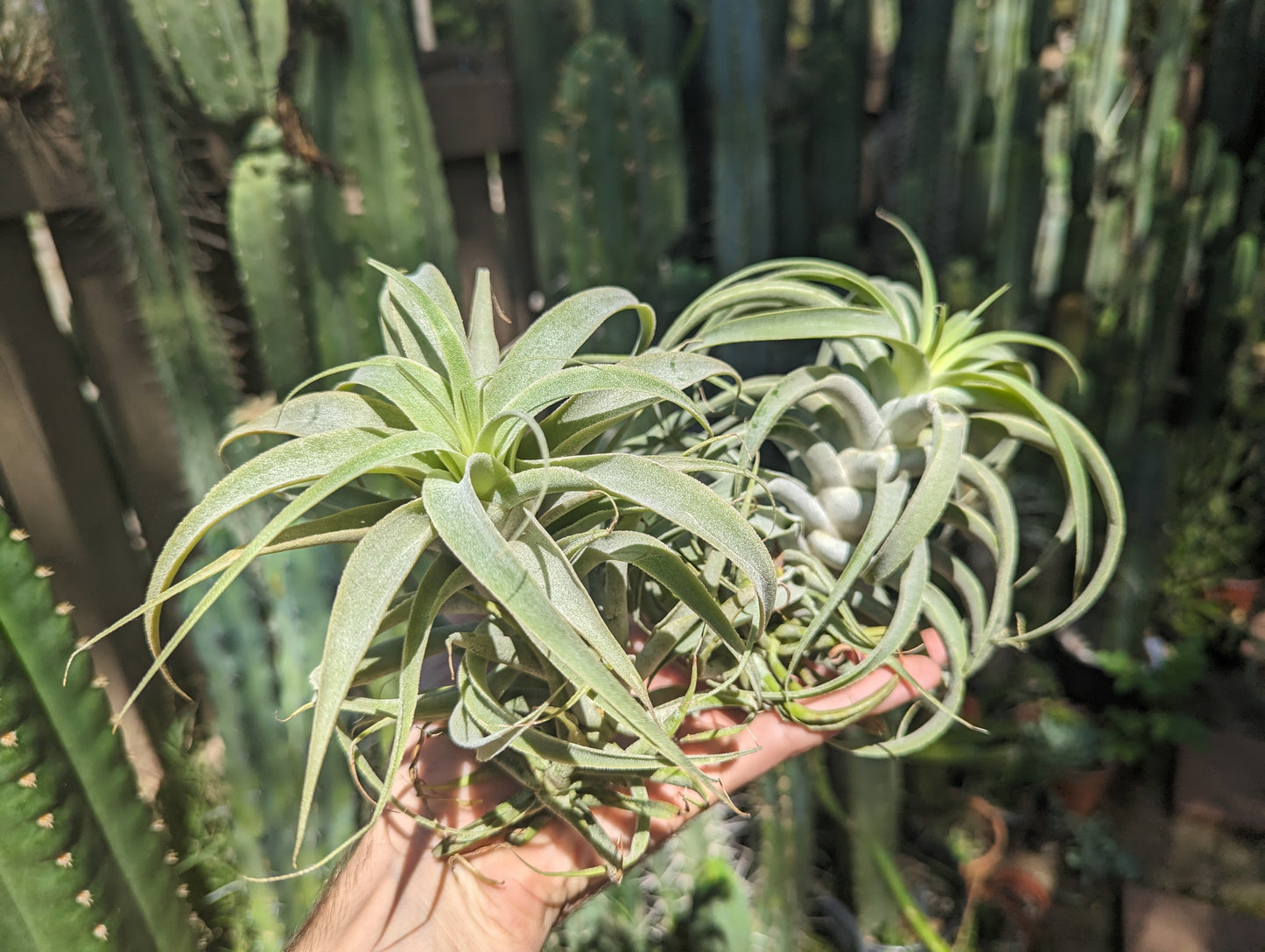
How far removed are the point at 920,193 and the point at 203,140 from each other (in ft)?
4.34

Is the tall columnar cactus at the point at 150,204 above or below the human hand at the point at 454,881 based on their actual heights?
above

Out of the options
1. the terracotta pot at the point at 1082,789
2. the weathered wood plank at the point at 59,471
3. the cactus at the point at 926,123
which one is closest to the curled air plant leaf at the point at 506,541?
the weathered wood plank at the point at 59,471

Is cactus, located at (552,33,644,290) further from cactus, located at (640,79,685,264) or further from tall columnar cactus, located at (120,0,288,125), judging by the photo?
tall columnar cactus, located at (120,0,288,125)

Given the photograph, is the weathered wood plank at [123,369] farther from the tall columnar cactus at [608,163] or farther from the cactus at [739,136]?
the cactus at [739,136]

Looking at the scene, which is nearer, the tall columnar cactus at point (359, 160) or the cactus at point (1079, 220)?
the tall columnar cactus at point (359, 160)

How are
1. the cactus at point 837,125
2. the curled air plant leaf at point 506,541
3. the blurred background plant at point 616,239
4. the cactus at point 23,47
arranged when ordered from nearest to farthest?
the curled air plant leaf at point 506,541 < the cactus at point 23,47 < the blurred background plant at point 616,239 < the cactus at point 837,125

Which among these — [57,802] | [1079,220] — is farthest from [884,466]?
[1079,220]

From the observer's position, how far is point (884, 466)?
64 centimetres

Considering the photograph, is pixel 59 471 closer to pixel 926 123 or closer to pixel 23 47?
pixel 23 47

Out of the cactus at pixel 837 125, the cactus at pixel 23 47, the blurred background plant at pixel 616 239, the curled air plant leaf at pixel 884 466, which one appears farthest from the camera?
the cactus at pixel 837 125

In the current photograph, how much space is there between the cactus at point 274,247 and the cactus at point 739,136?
721 millimetres

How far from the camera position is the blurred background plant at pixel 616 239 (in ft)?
3.32

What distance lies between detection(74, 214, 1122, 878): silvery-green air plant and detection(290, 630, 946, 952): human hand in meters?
0.05

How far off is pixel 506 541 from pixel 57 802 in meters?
0.51
